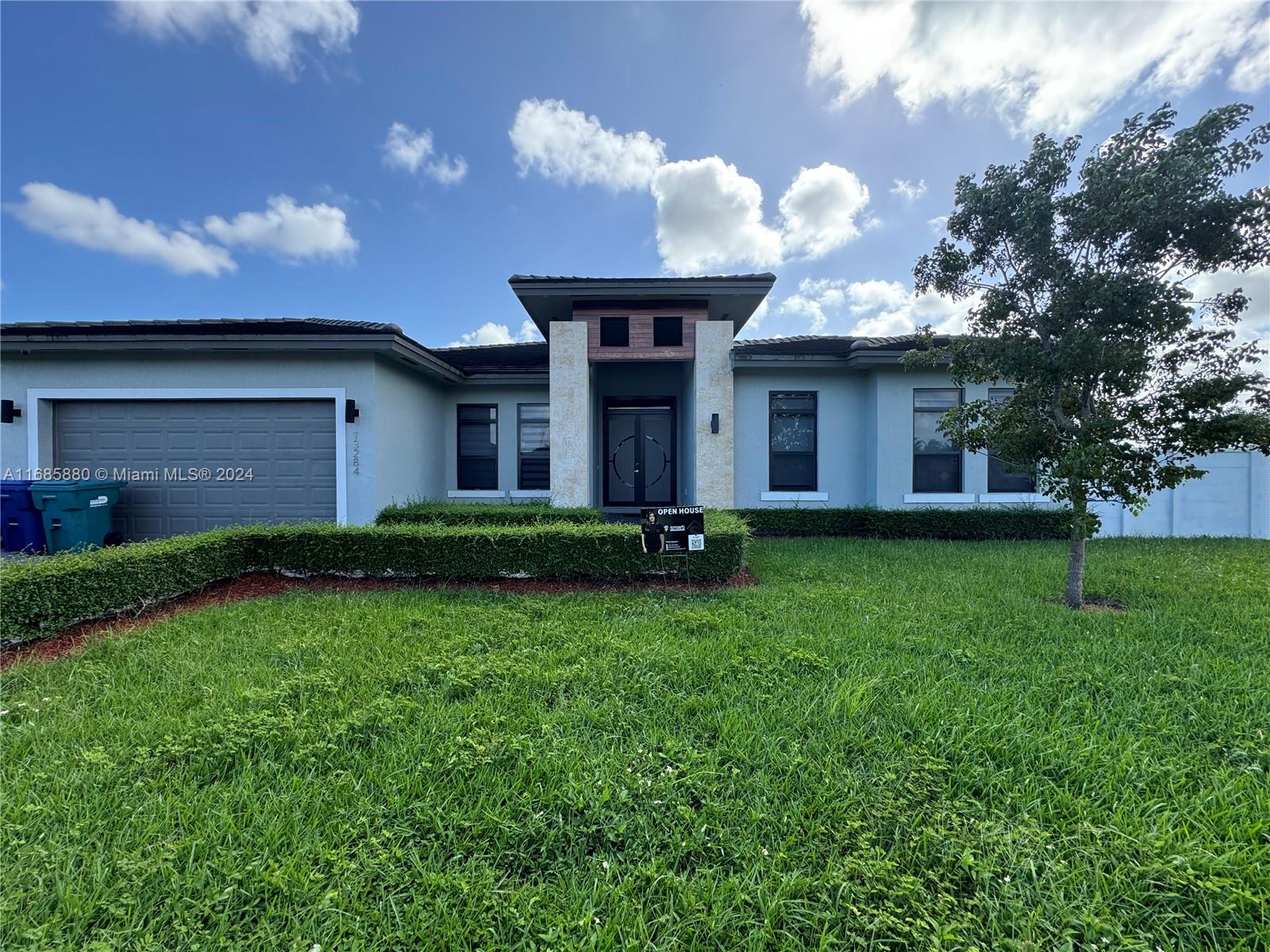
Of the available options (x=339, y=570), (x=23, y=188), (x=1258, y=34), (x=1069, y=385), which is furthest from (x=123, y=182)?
(x=1258, y=34)

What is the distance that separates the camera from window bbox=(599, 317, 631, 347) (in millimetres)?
9484

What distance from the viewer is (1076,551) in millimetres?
5160

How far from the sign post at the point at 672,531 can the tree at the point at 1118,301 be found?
12.0 feet

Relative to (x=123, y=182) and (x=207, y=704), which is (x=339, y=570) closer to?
(x=207, y=704)

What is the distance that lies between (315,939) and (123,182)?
15081mm

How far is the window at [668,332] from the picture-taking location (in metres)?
9.48

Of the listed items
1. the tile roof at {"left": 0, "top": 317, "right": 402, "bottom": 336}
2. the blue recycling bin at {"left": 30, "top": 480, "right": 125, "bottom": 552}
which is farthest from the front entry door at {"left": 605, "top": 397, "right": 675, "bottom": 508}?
the blue recycling bin at {"left": 30, "top": 480, "right": 125, "bottom": 552}

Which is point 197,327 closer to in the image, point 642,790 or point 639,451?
point 639,451

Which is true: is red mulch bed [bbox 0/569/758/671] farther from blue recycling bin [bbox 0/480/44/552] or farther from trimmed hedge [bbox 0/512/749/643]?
blue recycling bin [bbox 0/480/44/552]

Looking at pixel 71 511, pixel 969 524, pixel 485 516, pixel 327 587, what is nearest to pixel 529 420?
pixel 485 516

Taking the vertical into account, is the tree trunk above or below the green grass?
above

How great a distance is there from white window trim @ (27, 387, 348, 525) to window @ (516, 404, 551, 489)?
3.82 metres

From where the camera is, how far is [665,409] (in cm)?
1156

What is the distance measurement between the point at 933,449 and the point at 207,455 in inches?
538
